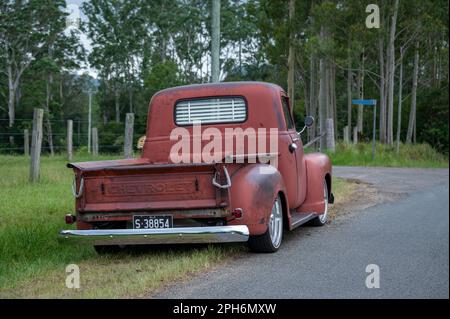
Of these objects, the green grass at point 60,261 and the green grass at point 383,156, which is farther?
the green grass at point 383,156

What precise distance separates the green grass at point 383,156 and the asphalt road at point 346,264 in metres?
13.5

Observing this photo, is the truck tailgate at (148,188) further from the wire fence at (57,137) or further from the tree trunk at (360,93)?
the tree trunk at (360,93)

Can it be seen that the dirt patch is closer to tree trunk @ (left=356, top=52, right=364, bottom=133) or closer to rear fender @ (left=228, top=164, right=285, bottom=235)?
rear fender @ (left=228, top=164, right=285, bottom=235)

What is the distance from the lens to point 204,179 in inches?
263

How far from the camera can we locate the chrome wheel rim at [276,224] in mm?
7314

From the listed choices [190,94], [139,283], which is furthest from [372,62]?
[139,283]

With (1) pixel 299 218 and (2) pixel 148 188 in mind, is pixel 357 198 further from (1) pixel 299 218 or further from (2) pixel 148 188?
(2) pixel 148 188

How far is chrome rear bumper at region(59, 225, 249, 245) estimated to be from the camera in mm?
6500

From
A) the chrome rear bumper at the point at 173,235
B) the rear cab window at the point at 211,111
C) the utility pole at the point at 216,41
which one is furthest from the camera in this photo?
the utility pole at the point at 216,41

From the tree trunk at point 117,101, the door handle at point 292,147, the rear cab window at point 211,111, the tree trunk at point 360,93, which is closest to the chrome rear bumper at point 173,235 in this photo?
the door handle at point 292,147

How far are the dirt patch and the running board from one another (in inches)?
71.5

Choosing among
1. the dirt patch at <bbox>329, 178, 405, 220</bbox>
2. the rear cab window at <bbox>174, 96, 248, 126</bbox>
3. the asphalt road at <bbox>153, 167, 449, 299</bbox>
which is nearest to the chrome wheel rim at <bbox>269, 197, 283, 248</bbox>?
the asphalt road at <bbox>153, 167, 449, 299</bbox>

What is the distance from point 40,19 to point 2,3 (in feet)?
37.3

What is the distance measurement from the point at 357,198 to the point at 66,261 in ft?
23.4
